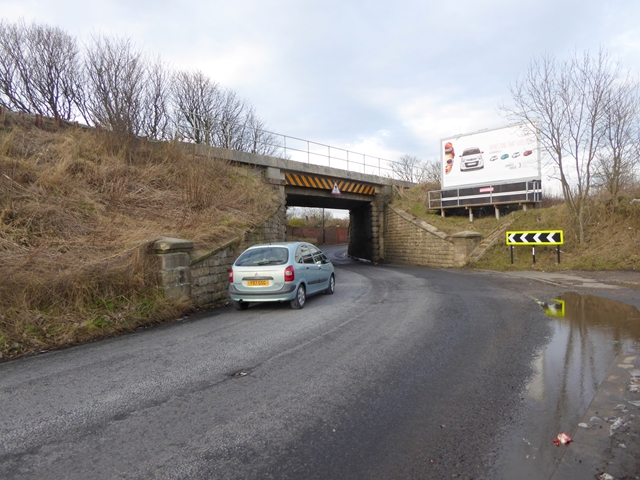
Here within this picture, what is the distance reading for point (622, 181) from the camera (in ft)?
58.3

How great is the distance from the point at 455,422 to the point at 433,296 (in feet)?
24.2

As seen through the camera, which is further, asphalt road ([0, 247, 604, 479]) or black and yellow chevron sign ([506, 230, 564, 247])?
black and yellow chevron sign ([506, 230, 564, 247])

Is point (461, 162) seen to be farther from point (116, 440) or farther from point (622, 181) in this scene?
point (116, 440)

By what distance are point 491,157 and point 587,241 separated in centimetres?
741

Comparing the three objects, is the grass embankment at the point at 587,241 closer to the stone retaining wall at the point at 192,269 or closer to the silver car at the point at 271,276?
the silver car at the point at 271,276

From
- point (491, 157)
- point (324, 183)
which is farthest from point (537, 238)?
point (324, 183)

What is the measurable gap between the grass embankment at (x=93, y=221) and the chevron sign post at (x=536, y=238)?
10477 millimetres

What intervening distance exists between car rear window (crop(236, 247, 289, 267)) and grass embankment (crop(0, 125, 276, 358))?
167 cm

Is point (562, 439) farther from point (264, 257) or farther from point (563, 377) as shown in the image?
point (264, 257)

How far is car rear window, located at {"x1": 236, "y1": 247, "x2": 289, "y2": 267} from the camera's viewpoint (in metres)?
9.11

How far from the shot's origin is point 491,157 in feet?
74.0

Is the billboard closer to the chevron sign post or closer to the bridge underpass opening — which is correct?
the chevron sign post

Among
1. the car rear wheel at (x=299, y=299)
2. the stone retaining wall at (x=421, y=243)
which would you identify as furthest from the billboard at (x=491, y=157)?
the car rear wheel at (x=299, y=299)

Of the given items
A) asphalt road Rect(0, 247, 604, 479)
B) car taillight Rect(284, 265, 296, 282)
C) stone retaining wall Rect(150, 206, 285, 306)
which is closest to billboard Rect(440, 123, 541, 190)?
car taillight Rect(284, 265, 296, 282)
